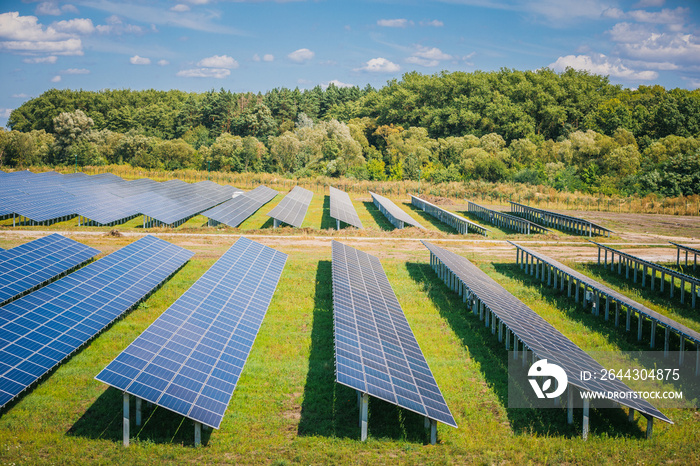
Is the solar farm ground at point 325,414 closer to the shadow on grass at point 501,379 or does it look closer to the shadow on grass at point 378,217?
the shadow on grass at point 501,379

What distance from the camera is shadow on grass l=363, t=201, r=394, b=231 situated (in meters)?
47.0

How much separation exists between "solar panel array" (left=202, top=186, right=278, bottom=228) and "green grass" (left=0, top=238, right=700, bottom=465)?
21019mm

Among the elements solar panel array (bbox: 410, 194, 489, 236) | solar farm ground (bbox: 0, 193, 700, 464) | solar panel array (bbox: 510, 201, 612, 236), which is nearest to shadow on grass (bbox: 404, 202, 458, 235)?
solar panel array (bbox: 410, 194, 489, 236)

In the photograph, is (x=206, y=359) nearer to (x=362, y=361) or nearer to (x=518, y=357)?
(x=362, y=361)

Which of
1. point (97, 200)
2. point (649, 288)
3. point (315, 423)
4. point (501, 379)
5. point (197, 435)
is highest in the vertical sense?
point (97, 200)

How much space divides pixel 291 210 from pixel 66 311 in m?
29.9

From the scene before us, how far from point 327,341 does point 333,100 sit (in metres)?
129

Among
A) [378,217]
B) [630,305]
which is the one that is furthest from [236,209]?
[630,305]

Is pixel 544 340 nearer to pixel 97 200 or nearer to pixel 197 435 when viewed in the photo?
pixel 197 435

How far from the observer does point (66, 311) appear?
16859 millimetres

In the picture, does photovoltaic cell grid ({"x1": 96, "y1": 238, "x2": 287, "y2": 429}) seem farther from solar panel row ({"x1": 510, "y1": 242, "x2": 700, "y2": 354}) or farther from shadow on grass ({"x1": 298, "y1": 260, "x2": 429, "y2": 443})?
solar panel row ({"x1": 510, "y1": 242, "x2": 700, "y2": 354})

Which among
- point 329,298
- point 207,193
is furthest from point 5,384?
point 207,193

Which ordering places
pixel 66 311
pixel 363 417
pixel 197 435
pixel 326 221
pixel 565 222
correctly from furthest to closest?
pixel 326 221 < pixel 565 222 < pixel 66 311 < pixel 363 417 < pixel 197 435

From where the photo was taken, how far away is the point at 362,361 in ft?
43.5
